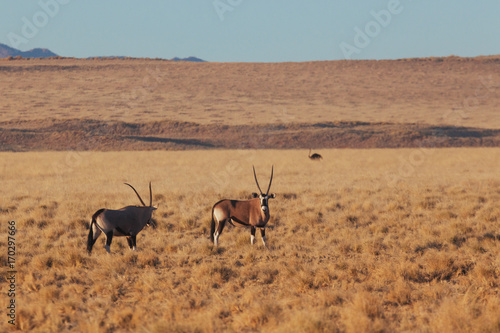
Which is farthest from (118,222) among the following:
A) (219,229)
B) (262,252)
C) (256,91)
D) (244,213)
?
(256,91)

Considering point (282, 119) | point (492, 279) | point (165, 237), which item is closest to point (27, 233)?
point (165, 237)

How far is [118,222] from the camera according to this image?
9.28 metres

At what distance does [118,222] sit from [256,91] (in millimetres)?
79553

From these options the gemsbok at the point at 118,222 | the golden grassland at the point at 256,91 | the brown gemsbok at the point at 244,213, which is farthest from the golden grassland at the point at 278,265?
the golden grassland at the point at 256,91

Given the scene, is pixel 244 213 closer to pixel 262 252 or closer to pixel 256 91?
pixel 262 252

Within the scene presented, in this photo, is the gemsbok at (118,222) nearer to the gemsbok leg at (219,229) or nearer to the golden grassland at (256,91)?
the gemsbok leg at (219,229)

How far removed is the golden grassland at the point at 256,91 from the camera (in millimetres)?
70438

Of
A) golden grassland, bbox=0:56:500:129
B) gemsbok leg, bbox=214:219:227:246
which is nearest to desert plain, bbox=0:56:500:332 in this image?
gemsbok leg, bbox=214:219:227:246

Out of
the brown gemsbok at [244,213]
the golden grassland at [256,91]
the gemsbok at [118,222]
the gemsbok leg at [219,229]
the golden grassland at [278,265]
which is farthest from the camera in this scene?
the golden grassland at [256,91]

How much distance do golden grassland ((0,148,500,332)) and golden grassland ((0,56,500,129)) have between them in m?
49.7

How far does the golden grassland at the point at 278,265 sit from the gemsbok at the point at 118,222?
439mm

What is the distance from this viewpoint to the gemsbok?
30.2 feet

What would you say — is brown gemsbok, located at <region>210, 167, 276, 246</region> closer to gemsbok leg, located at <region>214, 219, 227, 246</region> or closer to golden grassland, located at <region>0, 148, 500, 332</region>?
gemsbok leg, located at <region>214, 219, 227, 246</region>

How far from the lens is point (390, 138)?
56.3 m
